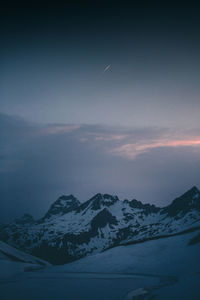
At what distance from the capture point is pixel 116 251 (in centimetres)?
4194

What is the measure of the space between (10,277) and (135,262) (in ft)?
71.3

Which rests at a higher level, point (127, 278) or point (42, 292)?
point (42, 292)

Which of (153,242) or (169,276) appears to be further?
(153,242)

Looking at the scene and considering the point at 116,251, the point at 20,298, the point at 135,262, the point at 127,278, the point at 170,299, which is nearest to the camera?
the point at 170,299

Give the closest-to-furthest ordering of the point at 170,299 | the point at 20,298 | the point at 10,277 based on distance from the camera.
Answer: the point at 170,299 → the point at 20,298 → the point at 10,277

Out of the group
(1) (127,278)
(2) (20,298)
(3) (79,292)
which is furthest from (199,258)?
(2) (20,298)

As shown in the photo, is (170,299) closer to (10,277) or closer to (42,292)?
(42,292)


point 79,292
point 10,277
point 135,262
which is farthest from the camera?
point 135,262

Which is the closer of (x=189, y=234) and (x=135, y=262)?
(x=135, y=262)

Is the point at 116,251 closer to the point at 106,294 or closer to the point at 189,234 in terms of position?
the point at 189,234

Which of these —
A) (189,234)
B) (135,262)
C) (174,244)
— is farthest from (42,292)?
(189,234)

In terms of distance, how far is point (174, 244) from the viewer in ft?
128

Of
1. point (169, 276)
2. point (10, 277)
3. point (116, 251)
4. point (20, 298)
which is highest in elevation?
point (20, 298)

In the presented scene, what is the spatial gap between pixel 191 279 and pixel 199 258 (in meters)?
11.0
